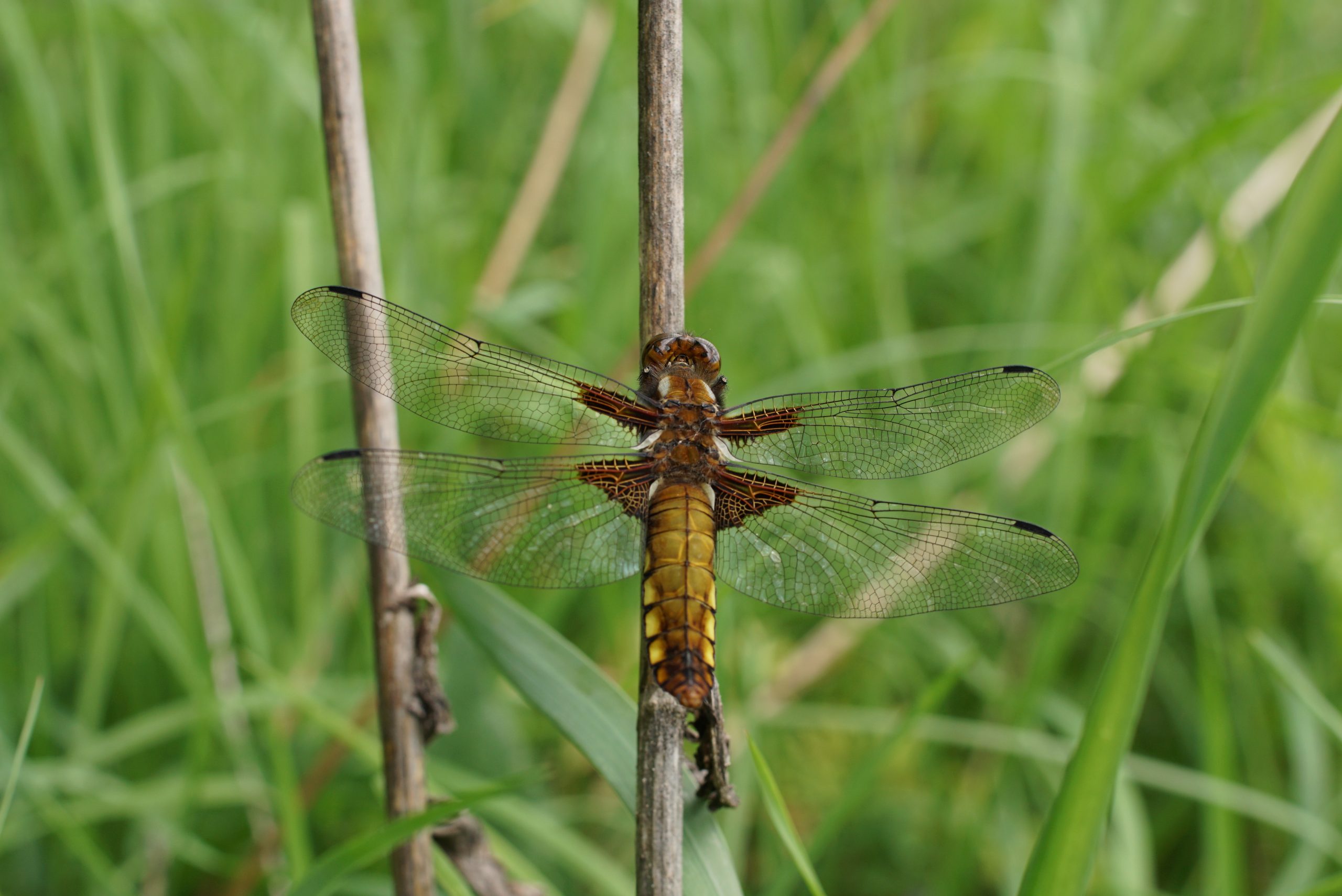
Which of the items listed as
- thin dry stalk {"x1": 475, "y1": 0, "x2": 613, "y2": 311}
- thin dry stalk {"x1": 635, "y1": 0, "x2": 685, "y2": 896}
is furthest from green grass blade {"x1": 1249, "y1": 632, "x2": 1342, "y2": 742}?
thin dry stalk {"x1": 475, "y1": 0, "x2": 613, "y2": 311}

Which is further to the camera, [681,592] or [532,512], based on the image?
[532,512]

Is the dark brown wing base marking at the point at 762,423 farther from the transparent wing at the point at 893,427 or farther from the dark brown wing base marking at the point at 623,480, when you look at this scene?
the dark brown wing base marking at the point at 623,480

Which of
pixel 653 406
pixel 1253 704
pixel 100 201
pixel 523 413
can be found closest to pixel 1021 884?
pixel 653 406

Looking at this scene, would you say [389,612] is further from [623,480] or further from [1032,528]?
[1032,528]

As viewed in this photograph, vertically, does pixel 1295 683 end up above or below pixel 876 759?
above

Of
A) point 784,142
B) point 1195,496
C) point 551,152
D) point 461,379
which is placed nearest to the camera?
point 1195,496

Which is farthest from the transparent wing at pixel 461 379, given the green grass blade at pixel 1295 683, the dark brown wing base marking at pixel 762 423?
the green grass blade at pixel 1295 683

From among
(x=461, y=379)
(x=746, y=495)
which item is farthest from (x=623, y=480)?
(x=461, y=379)

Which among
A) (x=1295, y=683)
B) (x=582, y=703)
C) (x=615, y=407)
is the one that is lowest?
(x=582, y=703)
